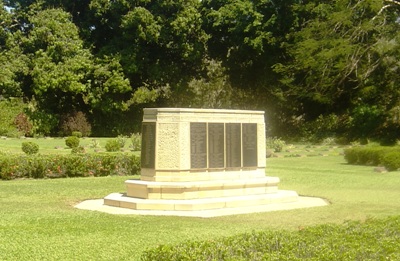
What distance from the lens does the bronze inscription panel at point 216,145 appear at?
11.7m

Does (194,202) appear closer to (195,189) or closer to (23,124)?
(195,189)

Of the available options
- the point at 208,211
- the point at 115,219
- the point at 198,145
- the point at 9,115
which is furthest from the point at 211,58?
the point at 115,219

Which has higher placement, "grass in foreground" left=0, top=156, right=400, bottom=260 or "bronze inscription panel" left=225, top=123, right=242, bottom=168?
"bronze inscription panel" left=225, top=123, right=242, bottom=168

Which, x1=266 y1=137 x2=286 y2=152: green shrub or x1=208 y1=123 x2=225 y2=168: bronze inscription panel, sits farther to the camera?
x1=266 y1=137 x2=286 y2=152: green shrub

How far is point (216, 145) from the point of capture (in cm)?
1181

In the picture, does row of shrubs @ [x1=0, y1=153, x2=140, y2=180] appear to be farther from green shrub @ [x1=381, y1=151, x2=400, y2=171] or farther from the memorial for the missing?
green shrub @ [x1=381, y1=151, x2=400, y2=171]

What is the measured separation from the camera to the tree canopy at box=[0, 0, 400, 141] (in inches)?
1203

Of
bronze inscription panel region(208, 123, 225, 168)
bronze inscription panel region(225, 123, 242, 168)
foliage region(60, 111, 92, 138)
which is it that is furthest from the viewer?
foliage region(60, 111, 92, 138)

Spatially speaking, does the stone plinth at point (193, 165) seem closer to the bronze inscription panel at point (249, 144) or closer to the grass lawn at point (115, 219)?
the bronze inscription panel at point (249, 144)

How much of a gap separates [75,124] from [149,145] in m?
23.1

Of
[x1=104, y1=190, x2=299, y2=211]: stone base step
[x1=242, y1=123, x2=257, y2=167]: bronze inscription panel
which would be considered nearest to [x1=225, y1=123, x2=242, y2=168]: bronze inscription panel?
[x1=242, y1=123, x2=257, y2=167]: bronze inscription panel

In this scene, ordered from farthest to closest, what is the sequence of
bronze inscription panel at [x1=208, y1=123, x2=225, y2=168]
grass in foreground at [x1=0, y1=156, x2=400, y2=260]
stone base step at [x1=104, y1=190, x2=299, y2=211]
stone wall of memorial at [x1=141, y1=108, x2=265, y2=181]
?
bronze inscription panel at [x1=208, y1=123, x2=225, y2=168] → stone wall of memorial at [x1=141, y1=108, x2=265, y2=181] → stone base step at [x1=104, y1=190, x2=299, y2=211] → grass in foreground at [x1=0, y1=156, x2=400, y2=260]

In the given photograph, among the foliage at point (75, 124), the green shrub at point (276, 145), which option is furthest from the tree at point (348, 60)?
→ the foliage at point (75, 124)

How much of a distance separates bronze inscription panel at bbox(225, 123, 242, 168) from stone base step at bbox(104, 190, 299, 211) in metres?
0.68
